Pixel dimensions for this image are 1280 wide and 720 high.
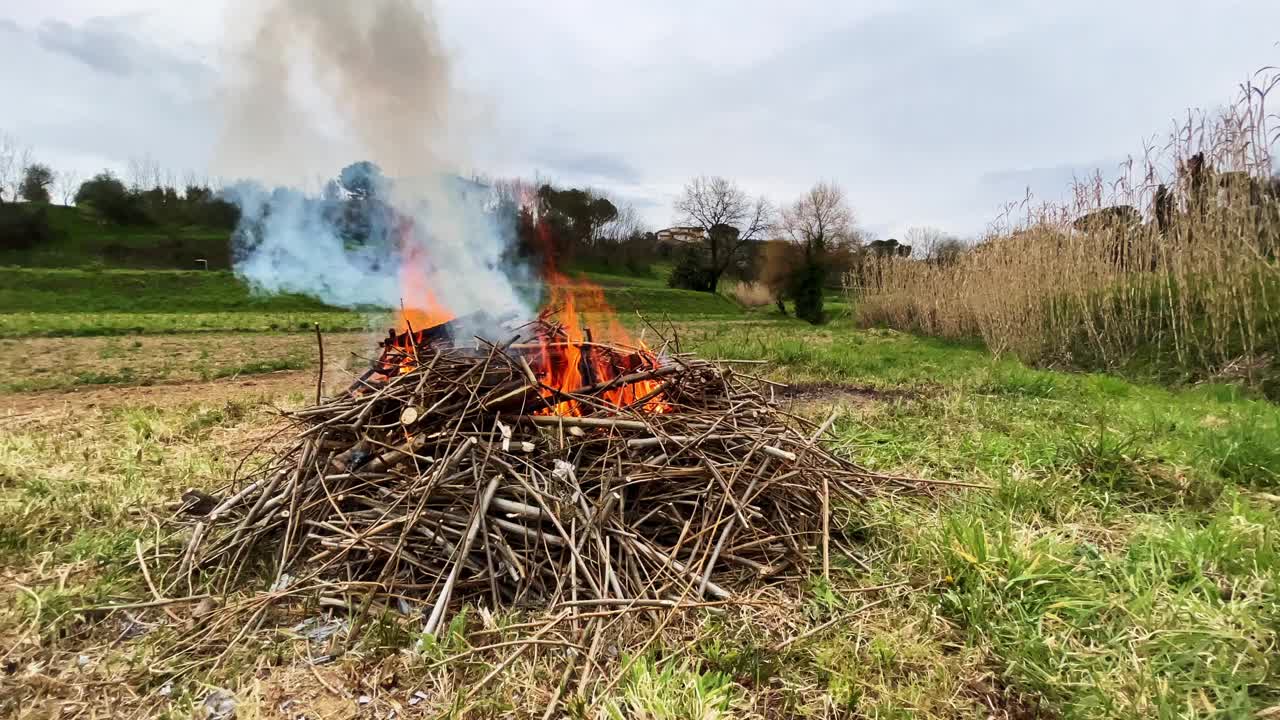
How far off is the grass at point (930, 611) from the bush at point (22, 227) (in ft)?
143

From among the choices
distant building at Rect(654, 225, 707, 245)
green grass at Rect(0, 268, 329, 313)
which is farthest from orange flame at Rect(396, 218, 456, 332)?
distant building at Rect(654, 225, 707, 245)

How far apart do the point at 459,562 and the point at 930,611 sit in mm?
2006

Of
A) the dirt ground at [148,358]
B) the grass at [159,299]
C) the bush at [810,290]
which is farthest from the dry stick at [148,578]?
the bush at [810,290]

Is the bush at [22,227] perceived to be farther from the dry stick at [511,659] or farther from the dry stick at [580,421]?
the dry stick at [511,659]

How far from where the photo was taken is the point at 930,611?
241 centimetres

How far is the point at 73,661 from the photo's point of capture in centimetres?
225

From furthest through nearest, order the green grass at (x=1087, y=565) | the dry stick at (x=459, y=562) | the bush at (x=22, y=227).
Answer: the bush at (x=22, y=227)
the dry stick at (x=459, y=562)
the green grass at (x=1087, y=565)

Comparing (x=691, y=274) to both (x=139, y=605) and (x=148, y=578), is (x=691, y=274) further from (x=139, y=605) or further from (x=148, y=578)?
(x=139, y=605)

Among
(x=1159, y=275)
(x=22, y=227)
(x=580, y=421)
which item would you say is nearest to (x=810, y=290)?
(x=1159, y=275)

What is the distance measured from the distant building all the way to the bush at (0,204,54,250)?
38.6m

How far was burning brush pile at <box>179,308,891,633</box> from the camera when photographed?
8.69 feet

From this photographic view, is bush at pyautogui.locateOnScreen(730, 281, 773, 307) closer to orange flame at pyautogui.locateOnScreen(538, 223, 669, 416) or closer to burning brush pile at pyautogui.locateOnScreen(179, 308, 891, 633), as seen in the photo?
orange flame at pyautogui.locateOnScreen(538, 223, 669, 416)

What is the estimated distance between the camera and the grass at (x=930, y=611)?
1969 mm

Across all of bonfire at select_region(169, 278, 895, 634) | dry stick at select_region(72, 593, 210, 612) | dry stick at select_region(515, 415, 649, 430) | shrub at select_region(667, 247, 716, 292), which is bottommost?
dry stick at select_region(72, 593, 210, 612)
